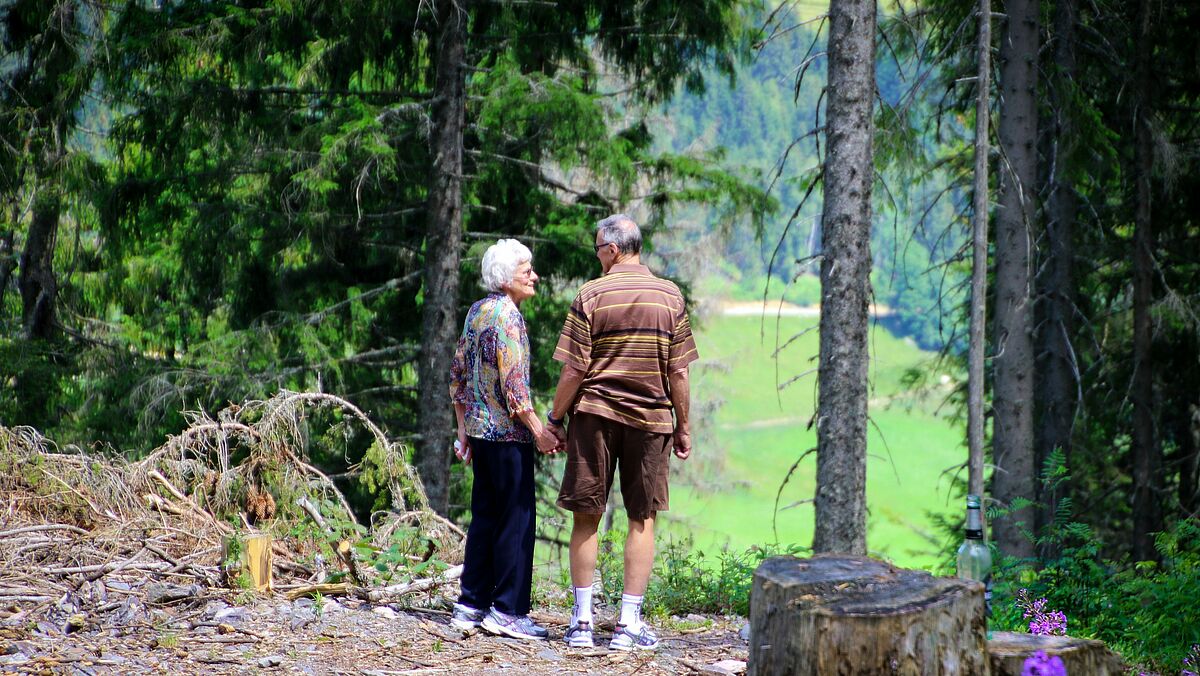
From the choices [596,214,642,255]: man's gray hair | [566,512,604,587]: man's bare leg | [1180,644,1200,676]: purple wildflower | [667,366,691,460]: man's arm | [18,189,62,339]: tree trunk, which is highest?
[18,189,62,339]: tree trunk

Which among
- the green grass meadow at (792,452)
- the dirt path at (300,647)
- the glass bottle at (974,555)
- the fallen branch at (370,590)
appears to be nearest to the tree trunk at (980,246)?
the dirt path at (300,647)

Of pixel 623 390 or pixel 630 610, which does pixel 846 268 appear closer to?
pixel 623 390

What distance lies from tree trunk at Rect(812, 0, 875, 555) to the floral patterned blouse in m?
2.56

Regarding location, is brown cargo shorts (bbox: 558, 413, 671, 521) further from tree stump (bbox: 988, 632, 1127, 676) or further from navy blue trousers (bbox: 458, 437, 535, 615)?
tree stump (bbox: 988, 632, 1127, 676)

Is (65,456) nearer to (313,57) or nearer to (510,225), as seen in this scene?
(313,57)

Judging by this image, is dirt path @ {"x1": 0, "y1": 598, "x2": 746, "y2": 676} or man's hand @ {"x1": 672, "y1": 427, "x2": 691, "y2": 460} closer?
dirt path @ {"x1": 0, "y1": 598, "x2": 746, "y2": 676}

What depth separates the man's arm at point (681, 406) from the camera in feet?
16.4

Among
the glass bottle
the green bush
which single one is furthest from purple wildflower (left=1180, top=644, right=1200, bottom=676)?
the glass bottle

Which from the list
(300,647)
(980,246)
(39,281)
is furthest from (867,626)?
(39,281)

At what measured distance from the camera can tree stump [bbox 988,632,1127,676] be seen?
145 inches

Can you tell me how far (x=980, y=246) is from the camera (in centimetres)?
918

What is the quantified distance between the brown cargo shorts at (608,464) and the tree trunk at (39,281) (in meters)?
11.1

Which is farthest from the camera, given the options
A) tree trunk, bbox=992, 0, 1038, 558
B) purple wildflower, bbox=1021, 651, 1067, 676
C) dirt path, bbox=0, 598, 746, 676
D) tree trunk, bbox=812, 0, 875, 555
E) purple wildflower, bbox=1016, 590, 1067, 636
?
tree trunk, bbox=992, 0, 1038, 558

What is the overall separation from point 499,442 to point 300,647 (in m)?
1.27
